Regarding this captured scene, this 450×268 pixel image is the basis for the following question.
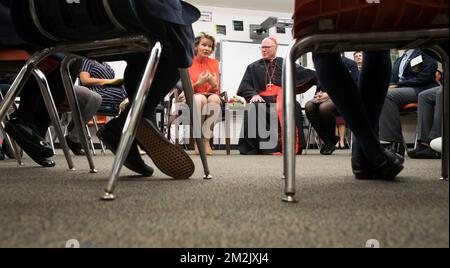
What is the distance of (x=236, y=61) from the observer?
234 inches

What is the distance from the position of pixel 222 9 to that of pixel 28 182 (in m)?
5.55

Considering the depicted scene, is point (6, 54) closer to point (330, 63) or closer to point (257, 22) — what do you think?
point (330, 63)

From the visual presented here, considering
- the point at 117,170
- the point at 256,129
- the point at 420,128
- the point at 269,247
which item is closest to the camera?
the point at 269,247

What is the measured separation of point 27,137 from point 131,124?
0.72 meters

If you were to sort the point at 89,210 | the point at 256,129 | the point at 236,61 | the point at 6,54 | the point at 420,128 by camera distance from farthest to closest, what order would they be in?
1. the point at 236,61
2. the point at 256,129
3. the point at 420,128
4. the point at 6,54
5. the point at 89,210

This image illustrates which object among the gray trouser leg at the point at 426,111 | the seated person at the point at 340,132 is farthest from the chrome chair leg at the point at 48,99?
the seated person at the point at 340,132

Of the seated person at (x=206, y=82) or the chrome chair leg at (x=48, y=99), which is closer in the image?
the chrome chair leg at (x=48, y=99)

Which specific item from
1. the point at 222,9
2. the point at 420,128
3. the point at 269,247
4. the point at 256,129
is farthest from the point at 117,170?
the point at 222,9

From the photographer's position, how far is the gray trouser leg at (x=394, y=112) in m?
2.52

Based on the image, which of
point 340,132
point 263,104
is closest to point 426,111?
point 263,104

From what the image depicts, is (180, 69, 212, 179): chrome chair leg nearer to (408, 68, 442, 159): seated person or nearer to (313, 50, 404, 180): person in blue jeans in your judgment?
(313, 50, 404, 180): person in blue jeans

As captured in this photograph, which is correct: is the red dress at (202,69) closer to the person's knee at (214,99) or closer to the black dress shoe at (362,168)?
the person's knee at (214,99)

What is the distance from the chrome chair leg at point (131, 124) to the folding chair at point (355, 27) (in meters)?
0.27

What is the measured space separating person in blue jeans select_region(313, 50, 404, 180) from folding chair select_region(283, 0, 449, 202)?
0.68ft
